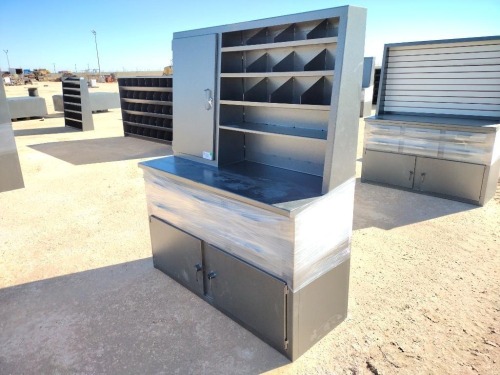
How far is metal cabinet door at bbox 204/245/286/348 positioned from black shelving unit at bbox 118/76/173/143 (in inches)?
236

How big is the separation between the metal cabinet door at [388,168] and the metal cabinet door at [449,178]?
0.36ft

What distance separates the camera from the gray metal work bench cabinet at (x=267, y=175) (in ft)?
6.42

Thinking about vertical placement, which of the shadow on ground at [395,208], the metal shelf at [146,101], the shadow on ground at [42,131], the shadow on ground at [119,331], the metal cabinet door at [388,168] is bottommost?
the shadow on ground at [119,331]

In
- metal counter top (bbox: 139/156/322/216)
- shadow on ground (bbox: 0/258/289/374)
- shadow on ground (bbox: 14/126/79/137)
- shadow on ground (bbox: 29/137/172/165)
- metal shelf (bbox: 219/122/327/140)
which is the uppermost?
metal shelf (bbox: 219/122/327/140)

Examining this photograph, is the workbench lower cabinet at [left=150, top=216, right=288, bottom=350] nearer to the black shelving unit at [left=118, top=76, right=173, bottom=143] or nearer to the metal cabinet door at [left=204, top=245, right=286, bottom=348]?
the metal cabinet door at [left=204, top=245, right=286, bottom=348]

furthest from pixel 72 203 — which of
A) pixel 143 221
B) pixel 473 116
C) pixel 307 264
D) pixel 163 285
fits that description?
pixel 473 116

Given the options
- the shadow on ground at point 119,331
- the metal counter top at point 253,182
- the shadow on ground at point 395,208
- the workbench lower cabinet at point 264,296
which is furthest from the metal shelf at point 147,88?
the workbench lower cabinet at point 264,296

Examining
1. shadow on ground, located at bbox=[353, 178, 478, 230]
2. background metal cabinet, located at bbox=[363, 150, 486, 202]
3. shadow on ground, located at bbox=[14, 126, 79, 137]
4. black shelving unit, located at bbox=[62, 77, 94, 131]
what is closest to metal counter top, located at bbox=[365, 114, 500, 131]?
background metal cabinet, located at bbox=[363, 150, 486, 202]

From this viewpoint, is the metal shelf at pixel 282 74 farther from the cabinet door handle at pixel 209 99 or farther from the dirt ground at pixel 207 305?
the dirt ground at pixel 207 305

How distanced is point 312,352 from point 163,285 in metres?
1.28

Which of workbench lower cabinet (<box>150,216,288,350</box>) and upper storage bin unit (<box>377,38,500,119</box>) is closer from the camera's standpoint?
workbench lower cabinet (<box>150,216,288,350</box>)

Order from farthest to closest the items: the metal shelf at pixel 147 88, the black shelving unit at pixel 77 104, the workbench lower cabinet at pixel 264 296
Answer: the black shelving unit at pixel 77 104 → the metal shelf at pixel 147 88 → the workbench lower cabinet at pixel 264 296

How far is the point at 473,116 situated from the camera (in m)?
4.55

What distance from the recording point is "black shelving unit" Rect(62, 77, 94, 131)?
9539 millimetres
